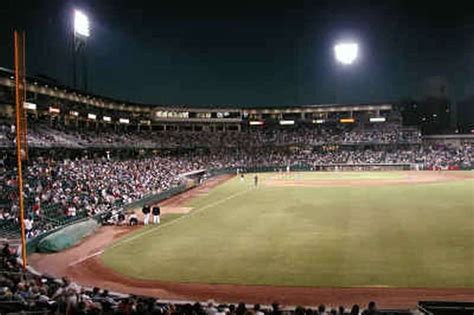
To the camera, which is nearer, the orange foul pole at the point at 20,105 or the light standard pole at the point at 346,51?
the orange foul pole at the point at 20,105

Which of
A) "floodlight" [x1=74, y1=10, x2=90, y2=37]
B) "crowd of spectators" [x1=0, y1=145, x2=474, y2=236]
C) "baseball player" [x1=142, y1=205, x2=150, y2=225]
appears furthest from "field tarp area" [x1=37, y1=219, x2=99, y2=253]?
"floodlight" [x1=74, y1=10, x2=90, y2=37]

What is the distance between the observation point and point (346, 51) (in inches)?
2154

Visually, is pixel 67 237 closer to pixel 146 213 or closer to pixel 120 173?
pixel 146 213

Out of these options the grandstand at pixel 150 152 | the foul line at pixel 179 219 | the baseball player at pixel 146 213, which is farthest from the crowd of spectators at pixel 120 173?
the foul line at pixel 179 219

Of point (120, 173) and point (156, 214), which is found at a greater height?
point (120, 173)

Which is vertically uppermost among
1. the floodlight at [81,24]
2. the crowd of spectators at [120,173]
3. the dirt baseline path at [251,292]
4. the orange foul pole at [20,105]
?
the floodlight at [81,24]

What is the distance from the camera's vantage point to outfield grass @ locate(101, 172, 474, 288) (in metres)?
17.4

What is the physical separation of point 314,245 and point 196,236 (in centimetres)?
663

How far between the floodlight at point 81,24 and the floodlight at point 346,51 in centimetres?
2840

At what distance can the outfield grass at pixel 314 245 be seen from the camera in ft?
57.2

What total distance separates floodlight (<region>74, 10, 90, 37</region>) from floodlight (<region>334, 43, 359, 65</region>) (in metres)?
28.4

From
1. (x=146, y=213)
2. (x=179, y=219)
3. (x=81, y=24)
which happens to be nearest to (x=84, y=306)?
(x=146, y=213)

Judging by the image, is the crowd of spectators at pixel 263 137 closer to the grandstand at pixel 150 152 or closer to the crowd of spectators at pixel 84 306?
the grandstand at pixel 150 152

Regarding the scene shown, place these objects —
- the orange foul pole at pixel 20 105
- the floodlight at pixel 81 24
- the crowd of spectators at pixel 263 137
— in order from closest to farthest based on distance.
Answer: the orange foul pole at pixel 20 105, the floodlight at pixel 81 24, the crowd of spectators at pixel 263 137
